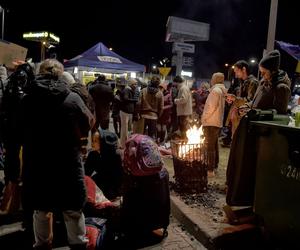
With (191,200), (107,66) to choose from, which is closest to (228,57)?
(107,66)

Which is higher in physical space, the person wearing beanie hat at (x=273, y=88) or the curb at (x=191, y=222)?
the person wearing beanie hat at (x=273, y=88)

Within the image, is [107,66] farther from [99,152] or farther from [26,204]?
[26,204]

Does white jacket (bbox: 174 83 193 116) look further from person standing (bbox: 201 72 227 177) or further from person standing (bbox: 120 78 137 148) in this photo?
person standing (bbox: 201 72 227 177)

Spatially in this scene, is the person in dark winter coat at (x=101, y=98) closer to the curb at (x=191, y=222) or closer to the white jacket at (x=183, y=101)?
the white jacket at (x=183, y=101)

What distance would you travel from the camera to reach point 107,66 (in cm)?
1591

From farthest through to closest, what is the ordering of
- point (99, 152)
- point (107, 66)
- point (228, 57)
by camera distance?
point (228, 57), point (107, 66), point (99, 152)

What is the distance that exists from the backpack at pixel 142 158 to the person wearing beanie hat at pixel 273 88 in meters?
1.70

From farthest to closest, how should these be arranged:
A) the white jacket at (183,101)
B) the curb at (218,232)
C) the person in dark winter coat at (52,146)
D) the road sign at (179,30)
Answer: the road sign at (179,30), the white jacket at (183,101), the curb at (218,232), the person in dark winter coat at (52,146)

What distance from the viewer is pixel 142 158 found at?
4215 millimetres

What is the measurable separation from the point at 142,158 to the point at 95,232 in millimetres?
1021

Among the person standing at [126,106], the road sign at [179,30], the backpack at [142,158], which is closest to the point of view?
the backpack at [142,158]

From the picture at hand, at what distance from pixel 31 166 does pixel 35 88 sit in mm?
762

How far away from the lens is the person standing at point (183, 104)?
9.52 meters

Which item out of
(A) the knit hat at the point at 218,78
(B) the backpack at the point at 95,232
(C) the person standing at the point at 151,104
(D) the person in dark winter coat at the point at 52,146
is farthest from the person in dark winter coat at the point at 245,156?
(C) the person standing at the point at 151,104
